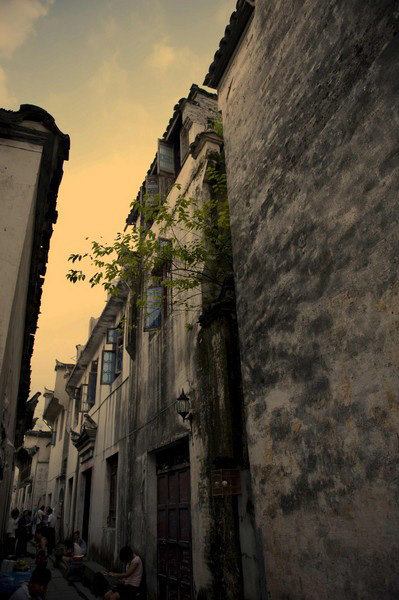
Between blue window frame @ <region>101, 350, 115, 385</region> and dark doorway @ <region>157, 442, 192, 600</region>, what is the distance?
471 centimetres

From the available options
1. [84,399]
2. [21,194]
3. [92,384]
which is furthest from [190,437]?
[84,399]

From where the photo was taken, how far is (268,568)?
14.6 feet

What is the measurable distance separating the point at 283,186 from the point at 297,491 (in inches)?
136

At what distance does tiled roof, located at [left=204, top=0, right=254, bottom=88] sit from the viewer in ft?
22.4

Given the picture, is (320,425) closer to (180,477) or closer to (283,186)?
(283,186)

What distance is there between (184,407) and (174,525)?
2.53 meters

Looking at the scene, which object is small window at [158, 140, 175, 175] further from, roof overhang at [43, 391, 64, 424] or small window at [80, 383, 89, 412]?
roof overhang at [43, 391, 64, 424]

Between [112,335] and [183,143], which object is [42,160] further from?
[112,335]

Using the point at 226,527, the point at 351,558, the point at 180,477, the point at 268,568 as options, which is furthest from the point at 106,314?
the point at 351,558

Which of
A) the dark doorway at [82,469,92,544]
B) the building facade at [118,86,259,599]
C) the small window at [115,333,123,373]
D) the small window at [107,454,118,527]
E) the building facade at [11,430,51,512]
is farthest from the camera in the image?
the building facade at [11,430,51,512]

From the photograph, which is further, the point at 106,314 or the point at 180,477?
the point at 106,314

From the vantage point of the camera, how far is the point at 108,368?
13.2 m

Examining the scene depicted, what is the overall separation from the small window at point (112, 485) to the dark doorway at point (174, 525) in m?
4.04

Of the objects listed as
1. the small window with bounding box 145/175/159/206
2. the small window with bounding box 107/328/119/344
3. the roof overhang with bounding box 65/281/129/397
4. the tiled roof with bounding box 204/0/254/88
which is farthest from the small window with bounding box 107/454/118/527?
the tiled roof with bounding box 204/0/254/88
